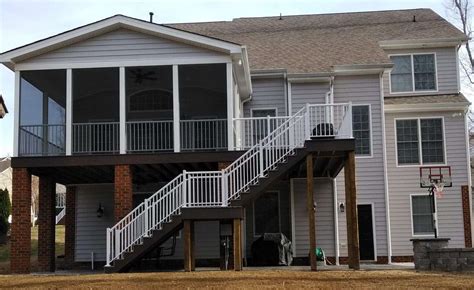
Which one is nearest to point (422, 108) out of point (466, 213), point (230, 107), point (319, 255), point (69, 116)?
point (466, 213)

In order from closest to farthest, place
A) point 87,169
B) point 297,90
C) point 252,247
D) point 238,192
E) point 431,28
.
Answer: point 238,192 → point 87,169 → point 252,247 → point 297,90 → point 431,28

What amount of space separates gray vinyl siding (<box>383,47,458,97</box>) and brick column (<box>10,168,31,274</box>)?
12.4 metres

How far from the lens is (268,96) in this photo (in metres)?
21.3

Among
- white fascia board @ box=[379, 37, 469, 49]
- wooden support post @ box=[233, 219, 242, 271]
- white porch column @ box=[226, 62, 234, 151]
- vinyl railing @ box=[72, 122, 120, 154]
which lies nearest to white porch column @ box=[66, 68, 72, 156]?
vinyl railing @ box=[72, 122, 120, 154]

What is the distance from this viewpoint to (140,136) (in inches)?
750

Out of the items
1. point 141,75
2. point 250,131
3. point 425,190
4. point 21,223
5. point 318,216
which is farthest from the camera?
point 425,190

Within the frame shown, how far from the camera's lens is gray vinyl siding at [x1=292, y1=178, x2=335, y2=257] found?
20.1 m

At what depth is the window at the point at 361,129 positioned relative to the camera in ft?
68.3

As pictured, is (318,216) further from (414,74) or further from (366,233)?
(414,74)

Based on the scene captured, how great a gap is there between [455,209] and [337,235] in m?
4.05

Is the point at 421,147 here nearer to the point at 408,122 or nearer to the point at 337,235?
the point at 408,122

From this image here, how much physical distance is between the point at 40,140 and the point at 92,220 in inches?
151

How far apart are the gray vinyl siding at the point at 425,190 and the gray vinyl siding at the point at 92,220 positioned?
9194mm

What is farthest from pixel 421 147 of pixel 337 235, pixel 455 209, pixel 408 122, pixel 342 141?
pixel 342 141
